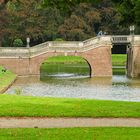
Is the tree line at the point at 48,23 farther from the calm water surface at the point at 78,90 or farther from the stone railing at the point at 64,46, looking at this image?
the calm water surface at the point at 78,90

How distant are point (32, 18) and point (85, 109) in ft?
204

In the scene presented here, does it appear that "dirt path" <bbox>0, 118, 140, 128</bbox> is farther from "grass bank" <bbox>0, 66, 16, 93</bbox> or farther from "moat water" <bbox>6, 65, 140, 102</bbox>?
"grass bank" <bbox>0, 66, 16, 93</bbox>

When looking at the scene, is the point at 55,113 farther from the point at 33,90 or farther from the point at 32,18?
the point at 32,18

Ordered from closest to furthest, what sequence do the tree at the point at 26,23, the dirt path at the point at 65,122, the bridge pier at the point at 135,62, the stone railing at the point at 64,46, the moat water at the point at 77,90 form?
the dirt path at the point at 65,122, the moat water at the point at 77,90, the stone railing at the point at 64,46, the bridge pier at the point at 135,62, the tree at the point at 26,23

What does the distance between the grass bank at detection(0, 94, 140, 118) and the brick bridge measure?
33.0 meters

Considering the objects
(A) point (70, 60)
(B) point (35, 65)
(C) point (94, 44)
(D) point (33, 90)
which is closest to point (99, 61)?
(C) point (94, 44)

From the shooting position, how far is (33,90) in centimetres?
3856

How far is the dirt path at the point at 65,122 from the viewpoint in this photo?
50.1ft

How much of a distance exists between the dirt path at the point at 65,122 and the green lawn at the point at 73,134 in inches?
35.5

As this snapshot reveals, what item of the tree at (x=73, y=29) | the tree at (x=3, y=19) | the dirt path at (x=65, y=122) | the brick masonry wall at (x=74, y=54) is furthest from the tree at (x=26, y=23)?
the dirt path at (x=65, y=122)

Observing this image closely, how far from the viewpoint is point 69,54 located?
2121 inches

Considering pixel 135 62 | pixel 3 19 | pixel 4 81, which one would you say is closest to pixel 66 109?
pixel 4 81

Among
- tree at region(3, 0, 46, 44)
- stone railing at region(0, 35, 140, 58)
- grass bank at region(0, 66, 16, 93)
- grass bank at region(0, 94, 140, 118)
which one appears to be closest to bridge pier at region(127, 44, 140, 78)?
stone railing at region(0, 35, 140, 58)

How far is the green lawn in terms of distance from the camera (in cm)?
1319
